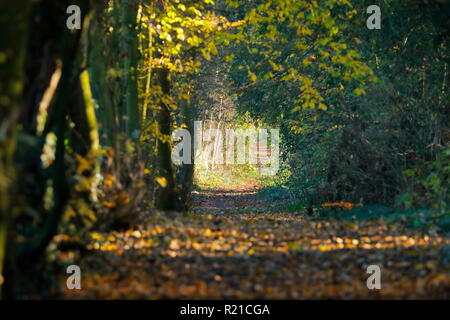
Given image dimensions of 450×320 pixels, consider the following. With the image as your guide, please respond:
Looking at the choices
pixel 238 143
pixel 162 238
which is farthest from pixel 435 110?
pixel 238 143

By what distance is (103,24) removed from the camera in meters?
14.0

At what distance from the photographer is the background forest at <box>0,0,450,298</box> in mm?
7145

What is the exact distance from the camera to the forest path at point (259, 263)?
7.64 metres
